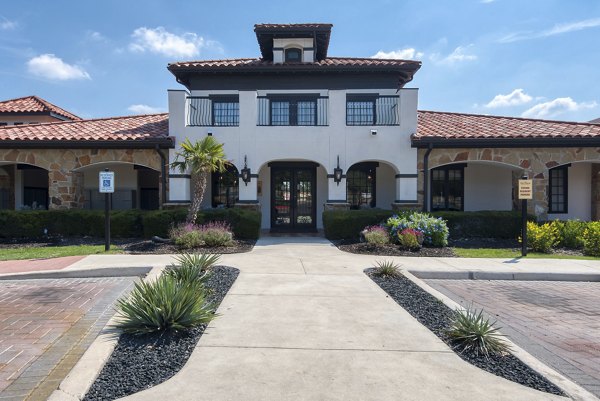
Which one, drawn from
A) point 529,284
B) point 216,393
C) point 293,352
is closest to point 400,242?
point 529,284

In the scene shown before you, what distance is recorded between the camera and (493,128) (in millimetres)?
14609

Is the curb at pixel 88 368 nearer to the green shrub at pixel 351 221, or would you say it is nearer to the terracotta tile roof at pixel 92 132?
the green shrub at pixel 351 221

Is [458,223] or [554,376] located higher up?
[458,223]

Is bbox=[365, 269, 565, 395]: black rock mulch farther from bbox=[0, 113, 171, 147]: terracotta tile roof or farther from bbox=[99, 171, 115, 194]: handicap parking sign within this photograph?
bbox=[0, 113, 171, 147]: terracotta tile roof

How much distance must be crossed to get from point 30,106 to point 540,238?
944 inches

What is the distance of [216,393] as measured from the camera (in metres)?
3.03

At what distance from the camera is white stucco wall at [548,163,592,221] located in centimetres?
1545

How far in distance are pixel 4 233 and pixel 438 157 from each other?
51.0ft

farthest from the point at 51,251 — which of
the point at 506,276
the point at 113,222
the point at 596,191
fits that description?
the point at 596,191

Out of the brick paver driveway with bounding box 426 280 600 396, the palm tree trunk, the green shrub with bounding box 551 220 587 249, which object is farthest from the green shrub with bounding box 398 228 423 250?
the palm tree trunk

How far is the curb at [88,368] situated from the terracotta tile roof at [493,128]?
11.9 m

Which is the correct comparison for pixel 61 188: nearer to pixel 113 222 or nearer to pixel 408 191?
pixel 113 222

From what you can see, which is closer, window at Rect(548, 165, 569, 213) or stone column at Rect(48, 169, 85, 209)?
stone column at Rect(48, 169, 85, 209)

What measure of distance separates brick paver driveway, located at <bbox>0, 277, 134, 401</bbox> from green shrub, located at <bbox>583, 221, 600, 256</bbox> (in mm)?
12067
